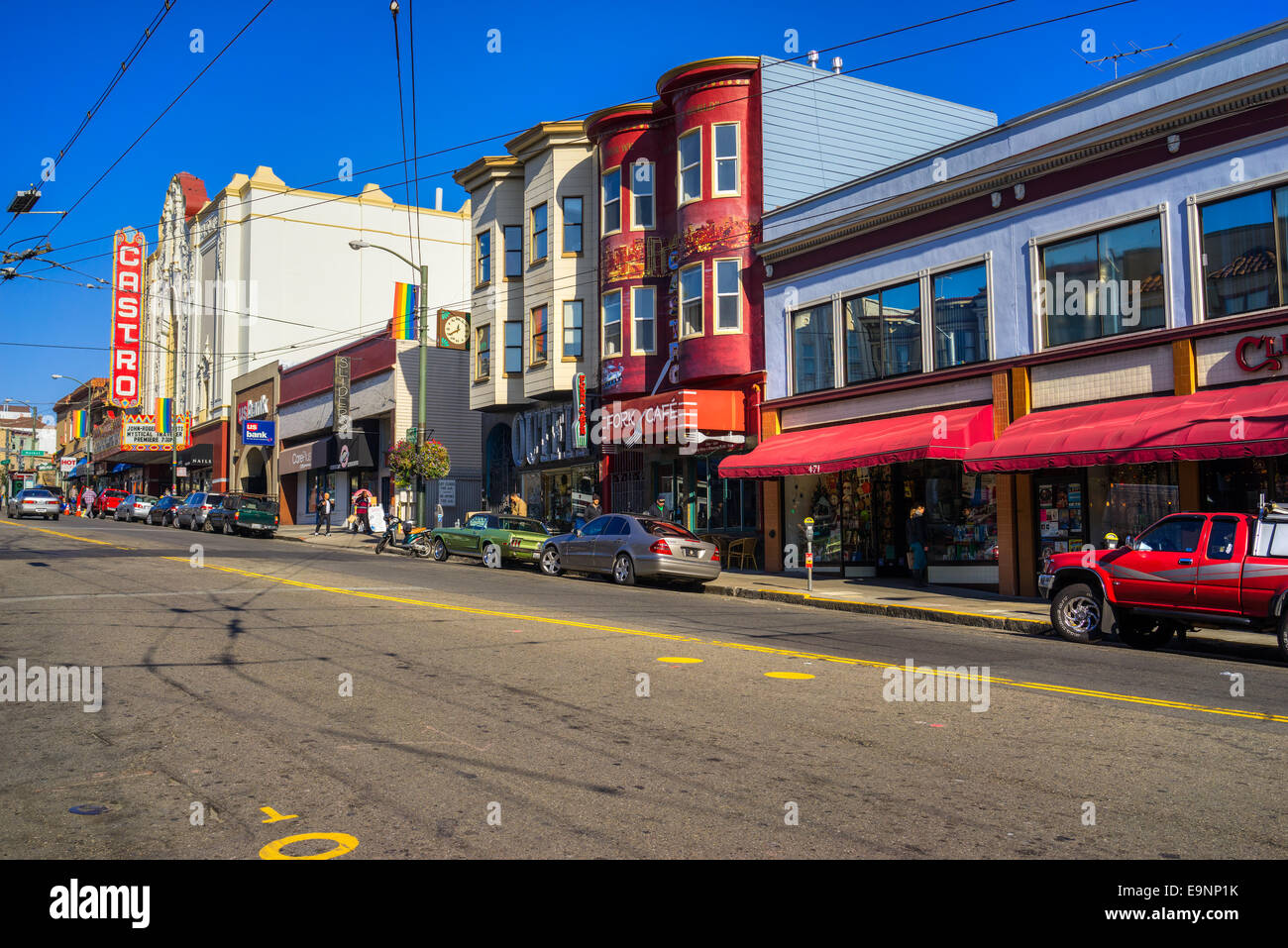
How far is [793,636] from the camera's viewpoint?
517 inches

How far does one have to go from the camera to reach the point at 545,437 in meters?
33.5

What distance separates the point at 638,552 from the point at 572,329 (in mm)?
12120

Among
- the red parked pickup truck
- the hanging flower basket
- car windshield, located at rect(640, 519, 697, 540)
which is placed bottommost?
the red parked pickup truck

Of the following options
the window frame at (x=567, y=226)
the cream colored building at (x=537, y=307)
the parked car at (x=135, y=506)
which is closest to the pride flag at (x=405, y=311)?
the cream colored building at (x=537, y=307)

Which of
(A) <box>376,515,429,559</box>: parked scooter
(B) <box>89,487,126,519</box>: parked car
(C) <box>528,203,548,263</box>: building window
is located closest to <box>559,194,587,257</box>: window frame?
(C) <box>528,203,548,263</box>: building window

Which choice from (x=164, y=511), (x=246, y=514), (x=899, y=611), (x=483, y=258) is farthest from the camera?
(x=164, y=511)

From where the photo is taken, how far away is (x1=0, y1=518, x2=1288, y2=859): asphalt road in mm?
5047

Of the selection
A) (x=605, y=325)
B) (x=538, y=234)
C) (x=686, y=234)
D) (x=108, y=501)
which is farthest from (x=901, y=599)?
(x=108, y=501)

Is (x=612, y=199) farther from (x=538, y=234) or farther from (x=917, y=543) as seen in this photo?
(x=917, y=543)

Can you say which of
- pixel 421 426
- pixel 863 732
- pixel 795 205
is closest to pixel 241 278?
pixel 421 426

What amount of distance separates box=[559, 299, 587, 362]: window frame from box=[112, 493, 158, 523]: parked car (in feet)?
89.4

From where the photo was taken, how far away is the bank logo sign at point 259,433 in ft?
168

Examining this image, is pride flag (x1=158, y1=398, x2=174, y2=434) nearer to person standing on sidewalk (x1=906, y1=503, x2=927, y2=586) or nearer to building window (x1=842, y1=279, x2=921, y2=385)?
building window (x1=842, y1=279, x2=921, y2=385)
